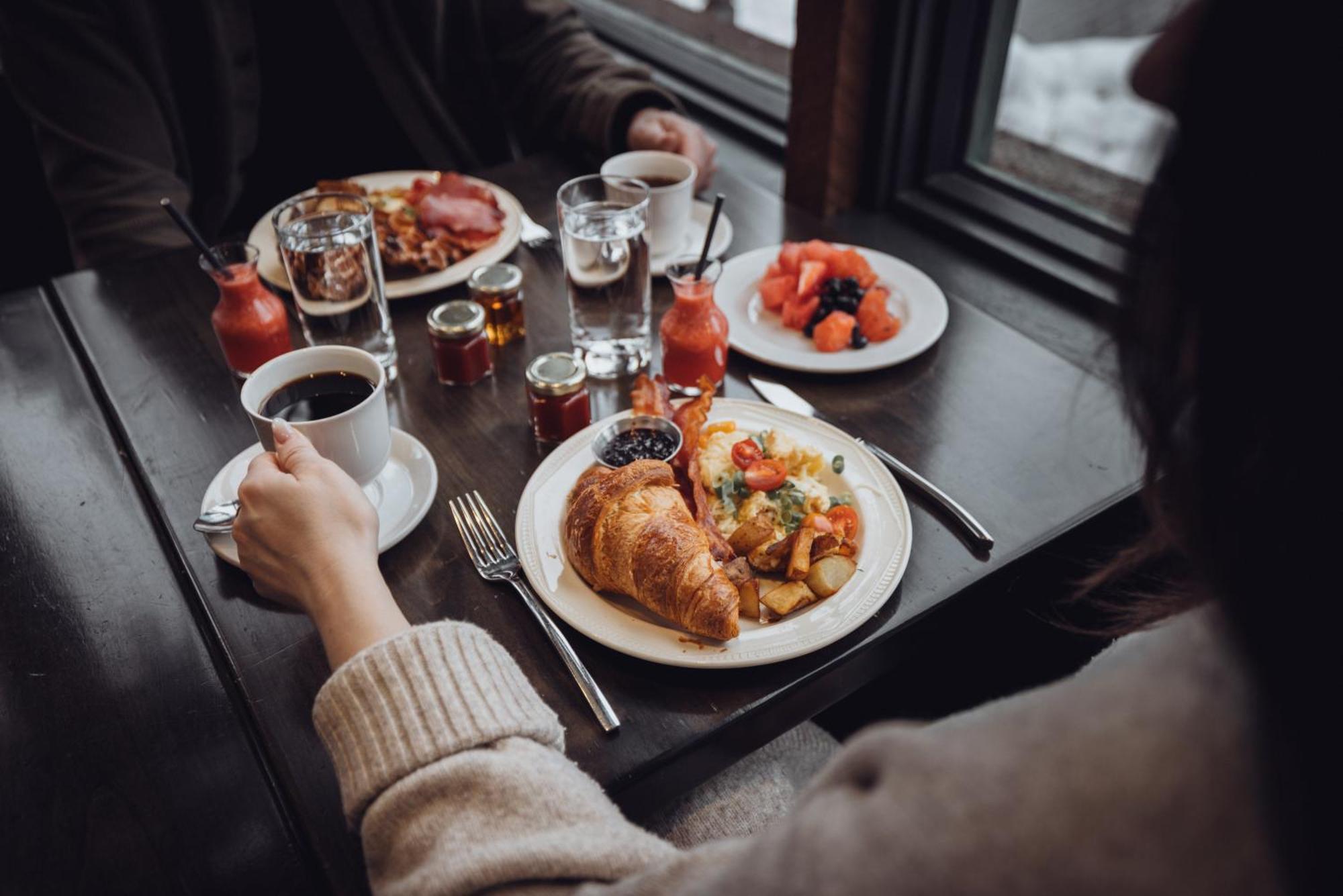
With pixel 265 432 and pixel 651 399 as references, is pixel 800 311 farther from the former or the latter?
pixel 265 432

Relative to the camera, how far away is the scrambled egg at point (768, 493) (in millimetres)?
1101

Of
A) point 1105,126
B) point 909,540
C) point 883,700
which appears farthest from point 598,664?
point 1105,126

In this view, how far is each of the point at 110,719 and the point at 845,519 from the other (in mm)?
851

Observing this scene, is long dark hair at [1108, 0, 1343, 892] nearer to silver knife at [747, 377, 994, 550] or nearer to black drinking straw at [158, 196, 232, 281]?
silver knife at [747, 377, 994, 550]

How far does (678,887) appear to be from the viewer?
23.8 inches

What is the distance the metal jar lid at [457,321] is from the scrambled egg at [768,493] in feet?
1.37

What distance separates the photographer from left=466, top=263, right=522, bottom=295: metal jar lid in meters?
1.42

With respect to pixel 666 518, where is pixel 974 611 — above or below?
below

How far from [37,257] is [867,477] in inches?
97.4

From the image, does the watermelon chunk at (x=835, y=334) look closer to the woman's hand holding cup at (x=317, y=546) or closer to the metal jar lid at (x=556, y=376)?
the metal jar lid at (x=556, y=376)

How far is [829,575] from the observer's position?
3.30 ft

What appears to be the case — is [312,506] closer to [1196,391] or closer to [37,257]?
[1196,391]

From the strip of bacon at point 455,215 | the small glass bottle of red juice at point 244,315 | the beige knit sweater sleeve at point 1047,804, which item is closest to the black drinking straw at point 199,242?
the small glass bottle of red juice at point 244,315

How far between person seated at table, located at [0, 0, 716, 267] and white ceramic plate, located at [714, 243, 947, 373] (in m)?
0.40
